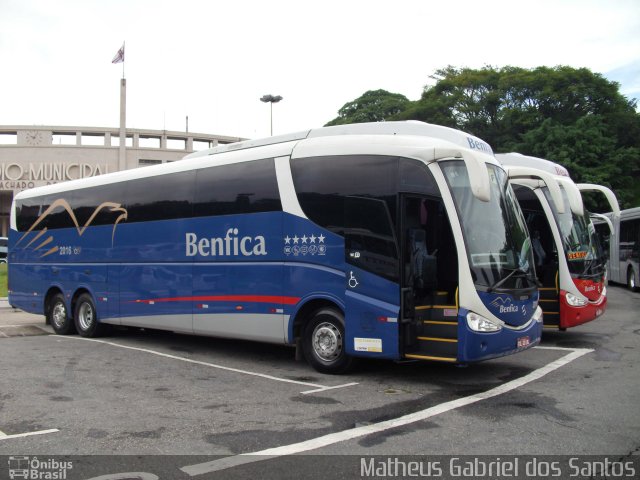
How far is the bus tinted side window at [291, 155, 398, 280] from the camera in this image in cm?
801

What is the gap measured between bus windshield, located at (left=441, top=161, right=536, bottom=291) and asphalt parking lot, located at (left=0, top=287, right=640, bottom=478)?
4.55 ft

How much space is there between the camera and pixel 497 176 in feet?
28.2

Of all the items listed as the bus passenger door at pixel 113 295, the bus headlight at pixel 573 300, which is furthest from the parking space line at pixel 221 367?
the bus headlight at pixel 573 300

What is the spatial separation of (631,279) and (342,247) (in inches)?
702

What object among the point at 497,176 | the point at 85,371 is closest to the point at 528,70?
the point at 497,176

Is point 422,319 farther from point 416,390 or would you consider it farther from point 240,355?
point 240,355

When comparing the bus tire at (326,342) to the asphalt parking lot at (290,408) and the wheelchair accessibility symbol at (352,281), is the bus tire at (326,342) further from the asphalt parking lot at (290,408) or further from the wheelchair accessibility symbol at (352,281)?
the wheelchair accessibility symbol at (352,281)

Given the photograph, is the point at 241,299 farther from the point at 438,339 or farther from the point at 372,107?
the point at 372,107

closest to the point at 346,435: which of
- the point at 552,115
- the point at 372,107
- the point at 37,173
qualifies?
the point at 552,115

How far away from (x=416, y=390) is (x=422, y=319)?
0.93 meters

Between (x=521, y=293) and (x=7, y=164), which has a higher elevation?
(x=7, y=164)

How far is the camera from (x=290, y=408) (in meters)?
6.84

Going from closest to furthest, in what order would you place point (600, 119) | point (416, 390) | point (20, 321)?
1. point (416, 390)
2. point (20, 321)
3. point (600, 119)

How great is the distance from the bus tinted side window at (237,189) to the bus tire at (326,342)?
1805 millimetres
